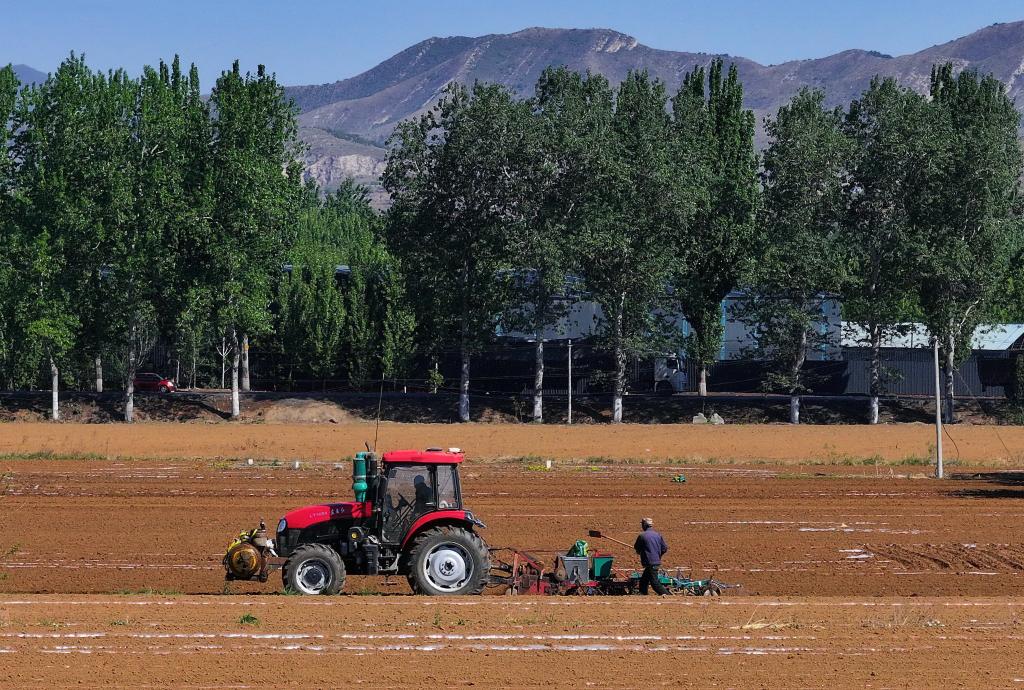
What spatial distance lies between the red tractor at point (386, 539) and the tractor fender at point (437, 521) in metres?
0.01

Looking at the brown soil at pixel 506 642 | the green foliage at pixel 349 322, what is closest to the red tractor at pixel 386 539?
the brown soil at pixel 506 642

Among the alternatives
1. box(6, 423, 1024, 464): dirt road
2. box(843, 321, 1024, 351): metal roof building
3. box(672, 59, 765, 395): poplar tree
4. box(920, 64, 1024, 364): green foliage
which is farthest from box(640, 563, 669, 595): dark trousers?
box(843, 321, 1024, 351): metal roof building

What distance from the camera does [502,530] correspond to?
24.0 metres

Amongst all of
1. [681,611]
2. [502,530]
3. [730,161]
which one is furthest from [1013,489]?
[730,161]

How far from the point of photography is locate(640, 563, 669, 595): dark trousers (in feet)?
58.1

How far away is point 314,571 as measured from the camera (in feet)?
56.5

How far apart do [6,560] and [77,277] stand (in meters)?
35.9

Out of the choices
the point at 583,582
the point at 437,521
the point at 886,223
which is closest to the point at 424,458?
the point at 437,521

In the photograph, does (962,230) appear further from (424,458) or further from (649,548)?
(424,458)

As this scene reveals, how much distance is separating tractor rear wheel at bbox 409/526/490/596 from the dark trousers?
226cm

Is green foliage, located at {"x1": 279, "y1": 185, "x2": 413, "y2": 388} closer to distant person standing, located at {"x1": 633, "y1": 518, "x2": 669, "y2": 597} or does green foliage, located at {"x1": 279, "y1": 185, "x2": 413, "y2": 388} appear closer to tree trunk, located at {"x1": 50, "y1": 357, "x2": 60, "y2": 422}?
tree trunk, located at {"x1": 50, "y1": 357, "x2": 60, "y2": 422}

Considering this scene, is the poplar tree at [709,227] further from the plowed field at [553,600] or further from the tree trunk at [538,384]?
the plowed field at [553,600]

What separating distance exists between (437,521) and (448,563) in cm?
60

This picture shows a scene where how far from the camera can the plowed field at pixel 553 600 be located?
532 inches
